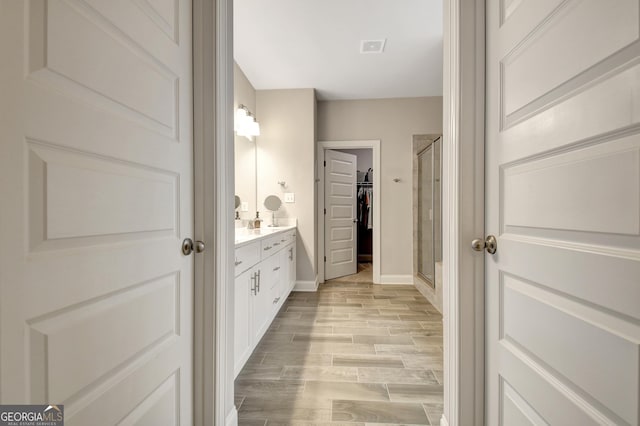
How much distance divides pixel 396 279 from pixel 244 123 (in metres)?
2.96

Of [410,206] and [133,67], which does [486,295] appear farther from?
[410,206]

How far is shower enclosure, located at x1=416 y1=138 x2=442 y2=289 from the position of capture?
3.63 metres

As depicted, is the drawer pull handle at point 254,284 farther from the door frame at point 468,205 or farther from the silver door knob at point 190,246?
the door frame at point 468,205

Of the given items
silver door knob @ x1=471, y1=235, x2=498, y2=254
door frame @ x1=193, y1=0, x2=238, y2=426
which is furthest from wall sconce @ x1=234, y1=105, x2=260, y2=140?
silver door knob @ x1=471, y1=235, x2=498, y2=254

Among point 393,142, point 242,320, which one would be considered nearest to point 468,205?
point 242,320

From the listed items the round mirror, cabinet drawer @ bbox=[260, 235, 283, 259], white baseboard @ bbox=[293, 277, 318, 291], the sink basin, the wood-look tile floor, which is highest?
the round mirror

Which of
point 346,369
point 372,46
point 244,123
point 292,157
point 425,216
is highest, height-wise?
point 372,46

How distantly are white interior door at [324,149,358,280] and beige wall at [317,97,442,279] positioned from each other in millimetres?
502

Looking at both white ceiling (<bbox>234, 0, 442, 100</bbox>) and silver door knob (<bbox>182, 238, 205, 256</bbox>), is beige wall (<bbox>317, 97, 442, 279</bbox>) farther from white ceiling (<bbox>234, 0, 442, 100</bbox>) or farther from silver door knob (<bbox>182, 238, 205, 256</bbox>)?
silver door knob (<bbox>182, 238, 205, 256</bbox>)

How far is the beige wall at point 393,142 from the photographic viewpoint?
4305 millimetres

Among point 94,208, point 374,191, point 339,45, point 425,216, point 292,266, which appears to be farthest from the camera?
point 374,191

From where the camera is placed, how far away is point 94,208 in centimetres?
69

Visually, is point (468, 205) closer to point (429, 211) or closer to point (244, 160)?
point (244, 160)

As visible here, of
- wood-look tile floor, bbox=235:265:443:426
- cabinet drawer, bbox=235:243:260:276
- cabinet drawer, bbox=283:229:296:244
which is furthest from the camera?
cabinet drawer, bbox=283:229:296:244
